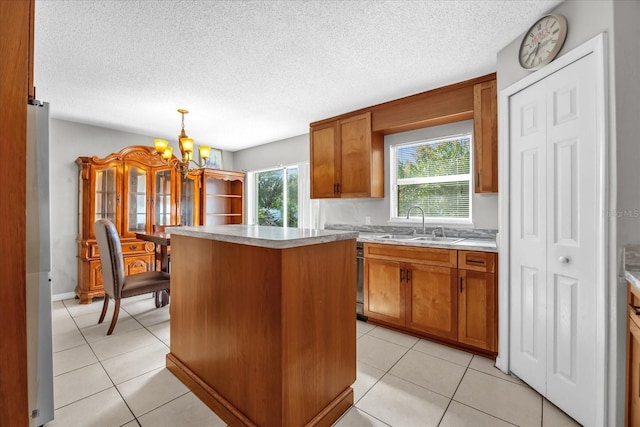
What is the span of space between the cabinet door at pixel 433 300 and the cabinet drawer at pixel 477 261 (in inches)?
4.3

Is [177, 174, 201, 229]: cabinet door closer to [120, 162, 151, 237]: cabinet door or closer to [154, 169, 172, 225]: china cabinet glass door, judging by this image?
[154, 169, 172, 225]: china cabinet glass door

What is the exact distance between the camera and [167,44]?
2.11 m

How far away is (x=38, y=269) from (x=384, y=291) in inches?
102

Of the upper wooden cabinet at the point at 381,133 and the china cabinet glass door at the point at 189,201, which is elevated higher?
the upper wooden cabinet at the point at 381,133

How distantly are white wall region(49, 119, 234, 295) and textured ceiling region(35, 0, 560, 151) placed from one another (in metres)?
0.60

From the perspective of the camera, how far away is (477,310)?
2375 millimetres

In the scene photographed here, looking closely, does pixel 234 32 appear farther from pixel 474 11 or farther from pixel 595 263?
pixel 595 263

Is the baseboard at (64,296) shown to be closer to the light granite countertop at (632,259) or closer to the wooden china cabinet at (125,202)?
the wooden china cabinet at (125,202)

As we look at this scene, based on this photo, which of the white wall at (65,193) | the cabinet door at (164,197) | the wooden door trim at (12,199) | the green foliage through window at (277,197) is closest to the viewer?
the wooden door trim at (12,199)

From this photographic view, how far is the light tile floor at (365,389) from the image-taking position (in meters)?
1.66

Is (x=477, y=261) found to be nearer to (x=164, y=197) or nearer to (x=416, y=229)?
(x=416, y=229)

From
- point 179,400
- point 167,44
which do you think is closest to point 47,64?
point 167,44

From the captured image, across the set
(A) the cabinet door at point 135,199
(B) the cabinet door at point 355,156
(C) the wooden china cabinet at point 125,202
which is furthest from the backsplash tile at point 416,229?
(A) the cabinet door at point 135,199

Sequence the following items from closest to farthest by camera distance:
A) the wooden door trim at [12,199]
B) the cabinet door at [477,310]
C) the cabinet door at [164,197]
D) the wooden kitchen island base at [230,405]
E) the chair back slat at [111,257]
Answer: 1. the wooden door trim at [12,199]
2. the wooden kitchen island base at [230,405]
3. the cabinet door at [477,310]
4. the chair back slat at [111,257]
5. the cabinet door at [164,197]
